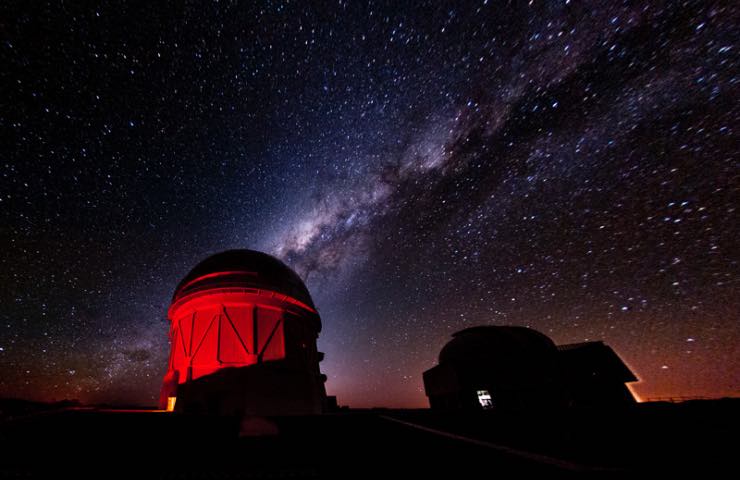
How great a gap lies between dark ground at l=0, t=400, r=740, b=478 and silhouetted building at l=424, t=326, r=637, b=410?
9.54m

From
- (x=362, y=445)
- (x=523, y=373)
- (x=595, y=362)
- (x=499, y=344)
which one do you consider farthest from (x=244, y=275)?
(x=595, y=362)

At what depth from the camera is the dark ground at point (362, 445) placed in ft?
9.19

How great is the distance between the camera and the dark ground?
9.19 ft

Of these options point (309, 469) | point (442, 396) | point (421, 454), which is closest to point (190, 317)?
point (309, 469)

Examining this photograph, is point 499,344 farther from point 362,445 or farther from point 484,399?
point 362,445

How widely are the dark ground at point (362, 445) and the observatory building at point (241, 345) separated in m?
5.56

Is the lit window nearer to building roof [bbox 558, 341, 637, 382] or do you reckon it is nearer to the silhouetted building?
the silhouetted building

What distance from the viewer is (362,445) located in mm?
4094

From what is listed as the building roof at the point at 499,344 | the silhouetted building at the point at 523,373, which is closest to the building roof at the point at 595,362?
the silhouetted building at the point at 523,373

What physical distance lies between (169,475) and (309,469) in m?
1.71

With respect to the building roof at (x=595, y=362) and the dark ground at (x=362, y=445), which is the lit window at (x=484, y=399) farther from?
the dark ground at (x=362, y=445)

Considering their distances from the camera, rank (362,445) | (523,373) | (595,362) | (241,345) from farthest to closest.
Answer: (595,362)
(523,373)
(241,345)
(362,445)

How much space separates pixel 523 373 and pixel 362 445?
14828 millimetres

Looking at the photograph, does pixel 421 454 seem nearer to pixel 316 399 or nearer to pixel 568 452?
pixel 568 452
